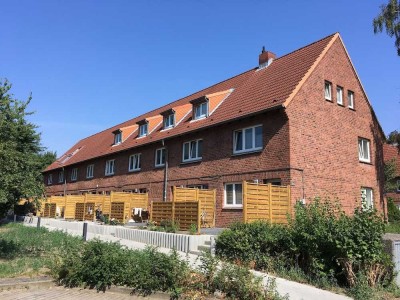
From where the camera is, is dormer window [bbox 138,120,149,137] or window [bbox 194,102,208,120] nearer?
window [bbox 194,102,208,120]

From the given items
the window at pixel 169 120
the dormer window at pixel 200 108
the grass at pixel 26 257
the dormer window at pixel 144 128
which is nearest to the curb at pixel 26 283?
the grass at pixel 26 257

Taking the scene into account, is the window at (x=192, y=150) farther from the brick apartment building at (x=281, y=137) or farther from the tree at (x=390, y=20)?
the tree at (x=390, y=20)

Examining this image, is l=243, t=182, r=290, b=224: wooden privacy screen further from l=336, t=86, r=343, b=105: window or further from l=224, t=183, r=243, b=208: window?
l=336, t=86, r=343, b=105: window

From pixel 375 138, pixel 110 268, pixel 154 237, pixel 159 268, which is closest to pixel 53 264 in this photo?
pixel 110 268

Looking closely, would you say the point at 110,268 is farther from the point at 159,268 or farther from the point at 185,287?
the point at 185,287

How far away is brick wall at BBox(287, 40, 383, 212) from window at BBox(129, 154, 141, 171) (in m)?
14.5

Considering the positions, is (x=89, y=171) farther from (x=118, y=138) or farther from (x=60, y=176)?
(x=60, y=176)

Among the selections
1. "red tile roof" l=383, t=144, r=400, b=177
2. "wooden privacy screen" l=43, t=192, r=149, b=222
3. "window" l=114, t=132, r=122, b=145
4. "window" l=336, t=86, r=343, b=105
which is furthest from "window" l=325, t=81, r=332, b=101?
"window" l=114, t=132, r=122, b=145

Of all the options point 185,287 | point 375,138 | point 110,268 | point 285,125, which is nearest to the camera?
point 185,287

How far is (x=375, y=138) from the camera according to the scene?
2392 cm

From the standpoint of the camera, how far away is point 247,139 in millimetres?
20141

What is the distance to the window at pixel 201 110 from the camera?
80.4 ft

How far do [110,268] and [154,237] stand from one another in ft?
21.9

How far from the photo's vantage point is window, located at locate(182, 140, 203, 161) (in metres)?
23.2
